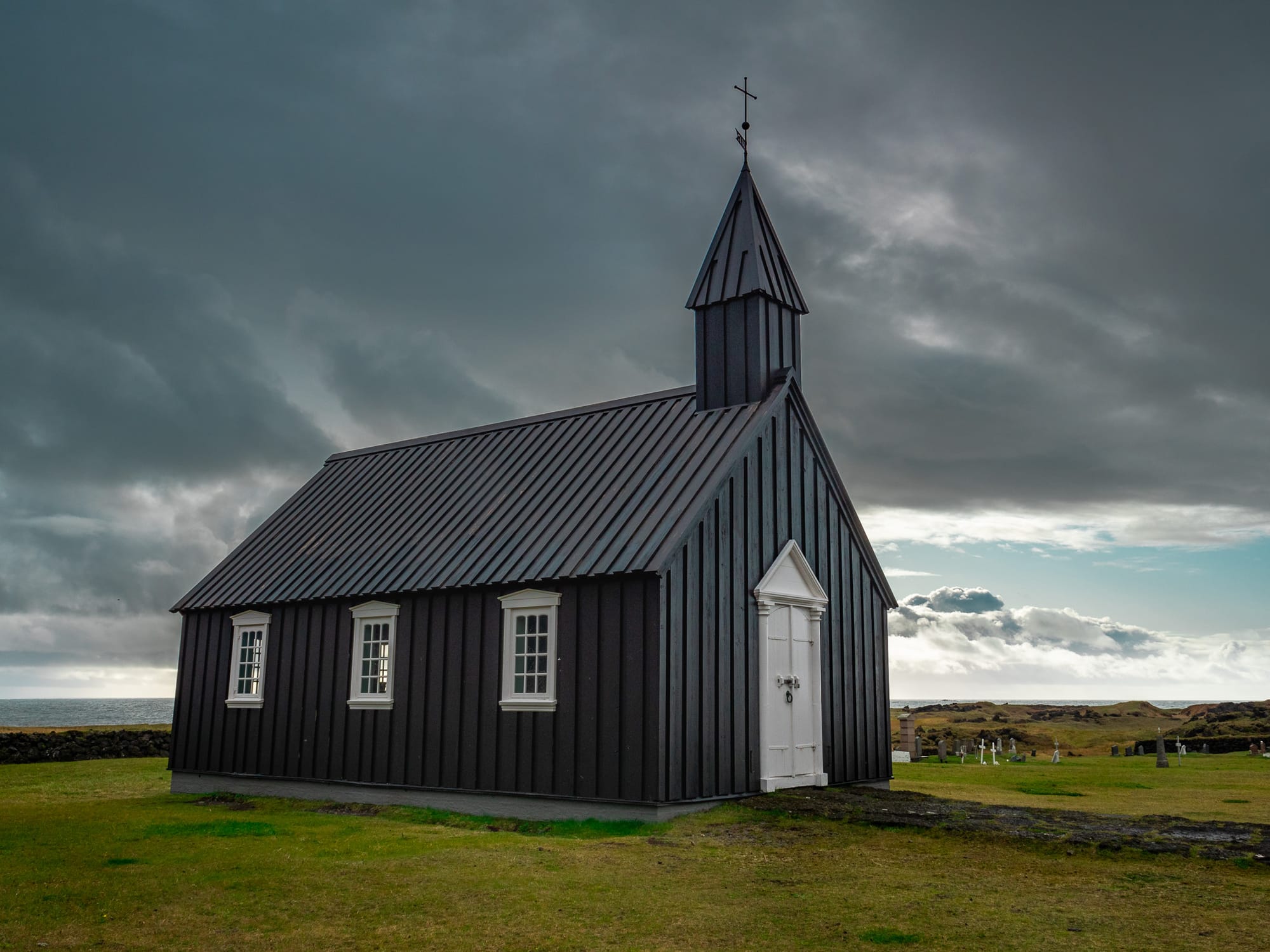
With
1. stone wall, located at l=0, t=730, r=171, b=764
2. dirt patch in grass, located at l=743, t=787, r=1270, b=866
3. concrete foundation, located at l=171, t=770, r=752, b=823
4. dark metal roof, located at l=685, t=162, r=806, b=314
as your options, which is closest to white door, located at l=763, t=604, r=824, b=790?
dirt patch in grass, located at l=743, t=787, r=1270, b=866

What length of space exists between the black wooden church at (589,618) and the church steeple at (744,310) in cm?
5

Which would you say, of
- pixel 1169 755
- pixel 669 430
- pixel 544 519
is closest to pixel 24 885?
pixel 544 519

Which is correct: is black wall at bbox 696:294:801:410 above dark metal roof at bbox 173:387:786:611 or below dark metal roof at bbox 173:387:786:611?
above

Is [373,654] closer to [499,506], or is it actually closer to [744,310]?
[499,506]

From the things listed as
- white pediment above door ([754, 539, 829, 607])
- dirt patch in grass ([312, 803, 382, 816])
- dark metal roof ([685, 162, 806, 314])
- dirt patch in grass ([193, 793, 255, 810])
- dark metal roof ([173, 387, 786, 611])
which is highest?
dark metal roof ([685, 162, 806, 314])

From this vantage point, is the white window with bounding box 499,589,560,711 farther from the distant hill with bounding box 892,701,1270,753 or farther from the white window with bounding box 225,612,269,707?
the distant hill with bounding box 892,701,1270,753

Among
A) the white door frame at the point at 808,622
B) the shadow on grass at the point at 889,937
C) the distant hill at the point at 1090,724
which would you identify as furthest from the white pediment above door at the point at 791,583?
the distant hill at the point at 1090,724

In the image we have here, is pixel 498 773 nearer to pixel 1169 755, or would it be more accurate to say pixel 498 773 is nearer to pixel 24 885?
pixel 24 885

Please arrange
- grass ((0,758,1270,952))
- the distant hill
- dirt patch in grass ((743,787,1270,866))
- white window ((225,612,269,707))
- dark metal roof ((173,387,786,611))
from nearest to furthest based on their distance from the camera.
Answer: grass ((0,758,1270,952))
dirt patch in grass ((743,787,1270,866))
dark metal roof ((173,387,786,611))
white window ((225,612,269,707))
the distant hill

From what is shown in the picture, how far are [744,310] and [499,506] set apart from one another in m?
5.72

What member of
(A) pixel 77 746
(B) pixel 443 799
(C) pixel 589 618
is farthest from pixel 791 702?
(A) pixel 77 746

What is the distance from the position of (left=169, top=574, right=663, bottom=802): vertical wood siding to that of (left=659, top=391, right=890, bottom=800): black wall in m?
0.60

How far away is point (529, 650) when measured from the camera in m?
16.3

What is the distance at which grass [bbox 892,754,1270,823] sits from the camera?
52.2 feet
